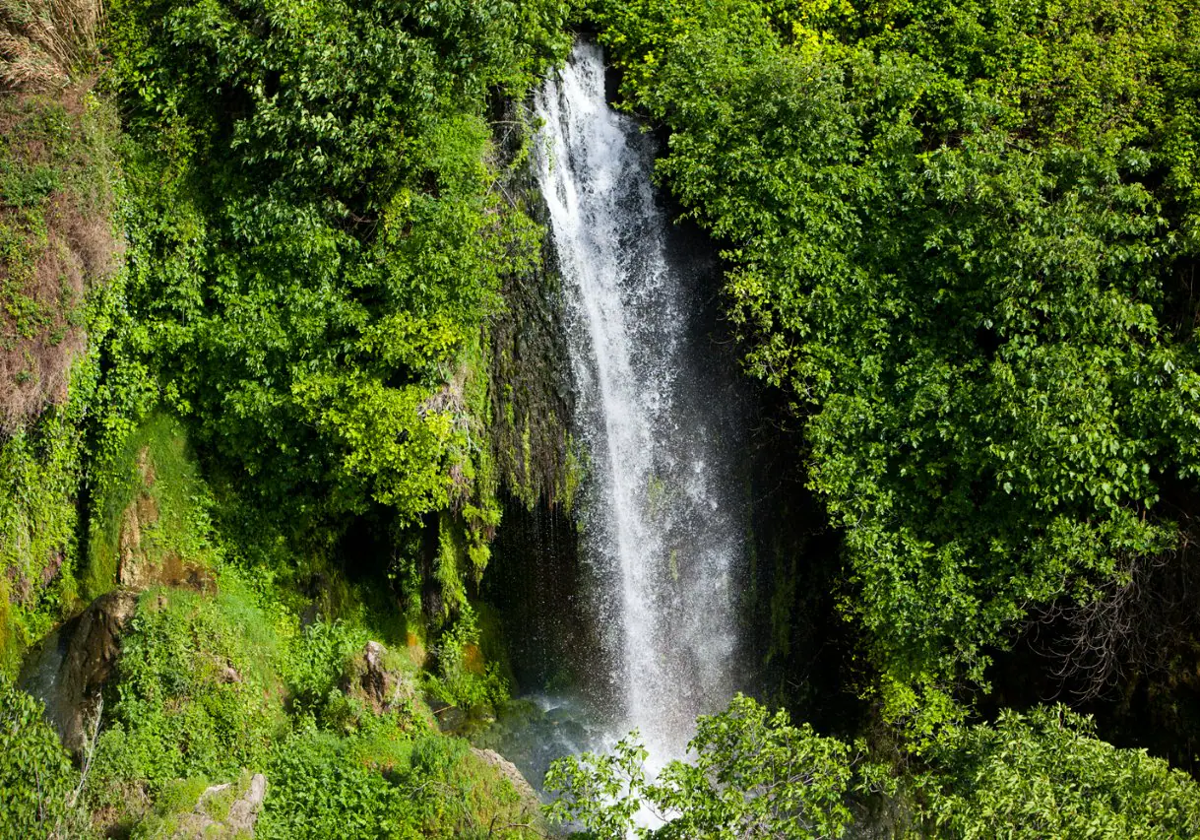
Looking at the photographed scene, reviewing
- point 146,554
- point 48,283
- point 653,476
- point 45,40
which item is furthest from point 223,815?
point 45,40

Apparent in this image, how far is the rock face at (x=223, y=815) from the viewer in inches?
439

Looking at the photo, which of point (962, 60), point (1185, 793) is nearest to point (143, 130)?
point (962, 60)

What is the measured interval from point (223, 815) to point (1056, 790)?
25.3 ft

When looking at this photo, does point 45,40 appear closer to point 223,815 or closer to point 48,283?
point 48,283

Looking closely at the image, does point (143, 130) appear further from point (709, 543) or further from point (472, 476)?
point (709, 543)

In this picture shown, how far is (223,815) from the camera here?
11.4 meters

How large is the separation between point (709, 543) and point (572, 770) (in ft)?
18.1

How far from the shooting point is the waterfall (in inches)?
586

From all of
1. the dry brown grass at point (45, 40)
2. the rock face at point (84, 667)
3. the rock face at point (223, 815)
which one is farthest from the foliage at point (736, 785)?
the dry brown grass at point (45, 40)

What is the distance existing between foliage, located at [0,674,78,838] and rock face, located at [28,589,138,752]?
135 inches

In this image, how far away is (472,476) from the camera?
46.8 feet

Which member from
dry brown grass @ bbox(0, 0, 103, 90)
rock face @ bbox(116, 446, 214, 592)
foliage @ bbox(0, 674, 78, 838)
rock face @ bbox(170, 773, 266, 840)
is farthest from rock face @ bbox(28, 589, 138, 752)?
dry brown grass @ bbox(0, 0, 103, 90)

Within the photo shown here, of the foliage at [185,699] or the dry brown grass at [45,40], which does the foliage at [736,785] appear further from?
the dry brown grass at [45,40]

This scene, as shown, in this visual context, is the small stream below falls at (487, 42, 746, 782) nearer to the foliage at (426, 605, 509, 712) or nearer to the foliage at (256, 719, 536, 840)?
the foliage at (426, 605, 509, 712)
